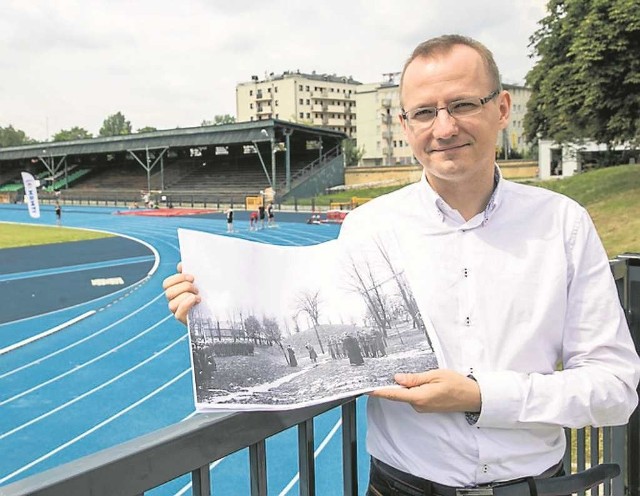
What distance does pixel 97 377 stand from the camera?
9.34m

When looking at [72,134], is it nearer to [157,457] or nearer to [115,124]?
[115,124]

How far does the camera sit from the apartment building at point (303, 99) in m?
99.6

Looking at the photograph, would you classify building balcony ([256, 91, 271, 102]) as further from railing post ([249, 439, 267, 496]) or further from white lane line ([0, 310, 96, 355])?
railing post ([249, 439, 267, 496])

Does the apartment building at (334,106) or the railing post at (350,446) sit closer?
the railing post at (350,446)

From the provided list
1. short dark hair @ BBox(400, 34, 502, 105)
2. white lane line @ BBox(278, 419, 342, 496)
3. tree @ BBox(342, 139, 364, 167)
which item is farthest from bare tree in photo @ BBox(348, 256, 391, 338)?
tree @ BBox(342, 139, 364, 167)

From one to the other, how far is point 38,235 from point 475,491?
107 feet

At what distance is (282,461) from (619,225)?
1385 cm

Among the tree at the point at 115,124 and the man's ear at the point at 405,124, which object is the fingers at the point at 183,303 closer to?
the man's ear at the point at 405,124

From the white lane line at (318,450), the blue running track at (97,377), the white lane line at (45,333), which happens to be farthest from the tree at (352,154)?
the white lane line at (318,450)

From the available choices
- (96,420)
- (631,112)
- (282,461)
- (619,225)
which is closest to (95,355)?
(96,420)

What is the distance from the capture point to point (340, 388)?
1.39m

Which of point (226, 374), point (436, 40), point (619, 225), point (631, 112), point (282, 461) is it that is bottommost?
point (282, 461)

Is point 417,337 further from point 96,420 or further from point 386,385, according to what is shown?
point 96,420

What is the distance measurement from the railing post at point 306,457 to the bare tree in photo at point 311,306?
311 mm
